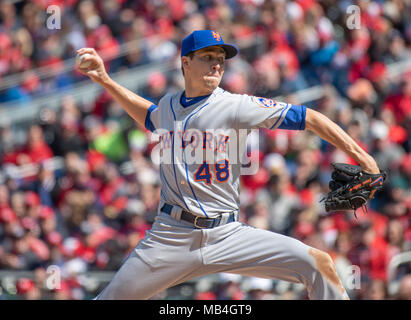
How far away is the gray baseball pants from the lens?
13.6ft

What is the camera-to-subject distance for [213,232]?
425cm

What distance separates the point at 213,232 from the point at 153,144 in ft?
15.9

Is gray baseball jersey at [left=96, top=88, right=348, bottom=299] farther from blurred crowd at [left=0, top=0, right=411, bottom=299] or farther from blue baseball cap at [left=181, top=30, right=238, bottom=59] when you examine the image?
blurred crowd at [left=0, top=0, right=411, bottom=299]

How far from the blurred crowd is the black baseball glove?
5.42 ft

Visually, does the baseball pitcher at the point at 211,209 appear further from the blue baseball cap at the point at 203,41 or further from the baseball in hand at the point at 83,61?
the baseball in hand at the point at 83,61

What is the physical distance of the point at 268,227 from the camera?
776 centimetres

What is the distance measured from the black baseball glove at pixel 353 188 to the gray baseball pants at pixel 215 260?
0.31m

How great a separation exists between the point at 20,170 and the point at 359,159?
5.64 metres

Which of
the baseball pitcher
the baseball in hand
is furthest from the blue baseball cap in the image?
the baseball in hand

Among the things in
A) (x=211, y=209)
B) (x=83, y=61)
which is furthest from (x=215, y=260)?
(x=83, y=61)

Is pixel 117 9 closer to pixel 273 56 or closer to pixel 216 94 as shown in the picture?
pixel 273 56

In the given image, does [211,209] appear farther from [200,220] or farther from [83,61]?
[83,61]

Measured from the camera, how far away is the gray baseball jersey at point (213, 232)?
4.17m
